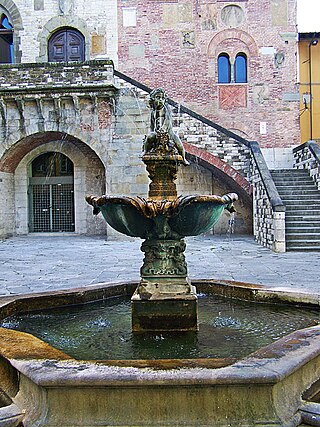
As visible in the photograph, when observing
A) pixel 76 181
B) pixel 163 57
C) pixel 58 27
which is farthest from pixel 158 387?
pixel 58 27

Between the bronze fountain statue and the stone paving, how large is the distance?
1.69m

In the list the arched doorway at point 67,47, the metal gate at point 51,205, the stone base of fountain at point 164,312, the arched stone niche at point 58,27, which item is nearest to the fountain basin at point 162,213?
the stone base of fountain at point 164,312

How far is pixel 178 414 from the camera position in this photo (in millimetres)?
2709

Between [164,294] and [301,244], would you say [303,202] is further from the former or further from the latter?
[164,294]

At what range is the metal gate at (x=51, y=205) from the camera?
19547 mm

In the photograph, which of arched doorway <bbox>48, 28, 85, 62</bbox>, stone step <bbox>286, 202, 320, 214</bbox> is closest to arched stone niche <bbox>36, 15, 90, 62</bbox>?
arched doorway <bbox>48, 28, 85, 62</bbox>

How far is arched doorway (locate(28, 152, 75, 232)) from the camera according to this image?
19.6 meters

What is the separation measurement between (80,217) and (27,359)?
16419 millimetres

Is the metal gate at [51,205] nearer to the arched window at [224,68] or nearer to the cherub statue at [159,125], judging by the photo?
the arched window at [224,68]

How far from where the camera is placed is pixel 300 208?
13555 millimetres

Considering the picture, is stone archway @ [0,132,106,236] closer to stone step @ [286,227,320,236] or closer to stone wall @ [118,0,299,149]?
stone wall @ [118,0,299,149]

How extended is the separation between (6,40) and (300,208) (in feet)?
47.9

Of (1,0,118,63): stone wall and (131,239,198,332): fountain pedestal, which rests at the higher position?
(1,0,118,63): stone wall

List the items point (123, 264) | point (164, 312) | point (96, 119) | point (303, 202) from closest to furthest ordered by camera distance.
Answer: point (164, 312) → point (123, 264) → point (303, 202) → point (96, 119)
